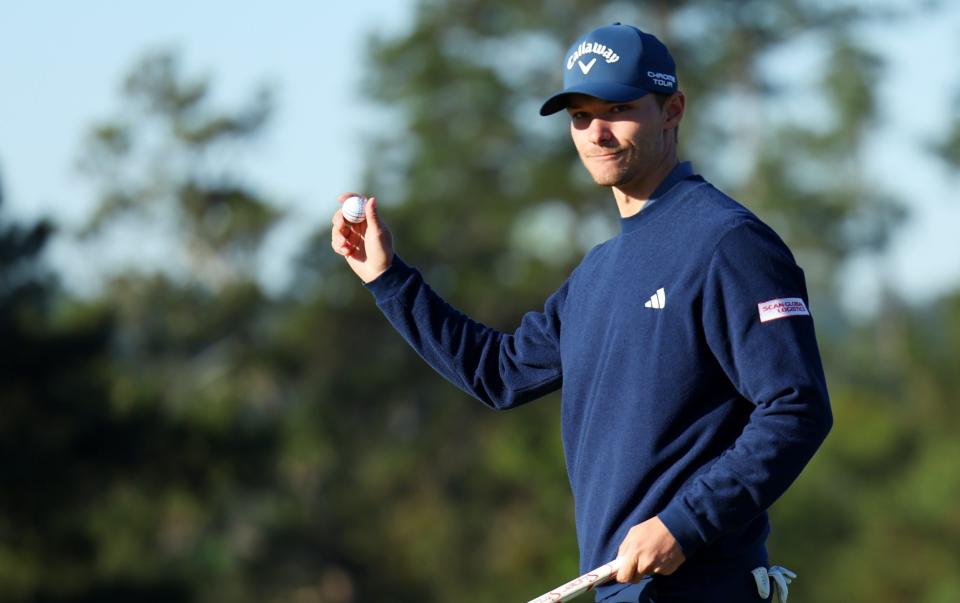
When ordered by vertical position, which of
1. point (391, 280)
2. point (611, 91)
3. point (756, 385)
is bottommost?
point (756, 385)

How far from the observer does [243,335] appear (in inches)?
1578

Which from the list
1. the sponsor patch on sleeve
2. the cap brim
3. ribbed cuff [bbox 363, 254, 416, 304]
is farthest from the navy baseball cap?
ribbed cuff [bbox 363, 254, 416, 304]

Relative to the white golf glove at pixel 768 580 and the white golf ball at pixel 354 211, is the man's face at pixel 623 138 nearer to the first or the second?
the white golf ball at pixel 354 211

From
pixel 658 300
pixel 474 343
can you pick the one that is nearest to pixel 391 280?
pixel 474 343

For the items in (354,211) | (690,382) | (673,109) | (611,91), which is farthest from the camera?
(354,211)

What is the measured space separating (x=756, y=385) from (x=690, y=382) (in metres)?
0.16

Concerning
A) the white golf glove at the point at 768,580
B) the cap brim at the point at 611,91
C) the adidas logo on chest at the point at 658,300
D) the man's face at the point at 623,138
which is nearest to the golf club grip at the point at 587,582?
the white golf glove at the point at 768,580

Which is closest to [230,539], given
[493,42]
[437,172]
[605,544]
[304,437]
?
[304,437]

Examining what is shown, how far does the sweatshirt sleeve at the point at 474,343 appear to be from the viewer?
4426mm

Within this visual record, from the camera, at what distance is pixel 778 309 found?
3.73 meters

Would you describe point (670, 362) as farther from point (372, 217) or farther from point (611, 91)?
point (372, 217)

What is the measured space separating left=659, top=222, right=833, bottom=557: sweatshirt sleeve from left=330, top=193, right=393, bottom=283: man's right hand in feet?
3.42

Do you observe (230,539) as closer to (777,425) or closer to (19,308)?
(19,308)

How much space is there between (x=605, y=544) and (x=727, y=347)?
0.53m
